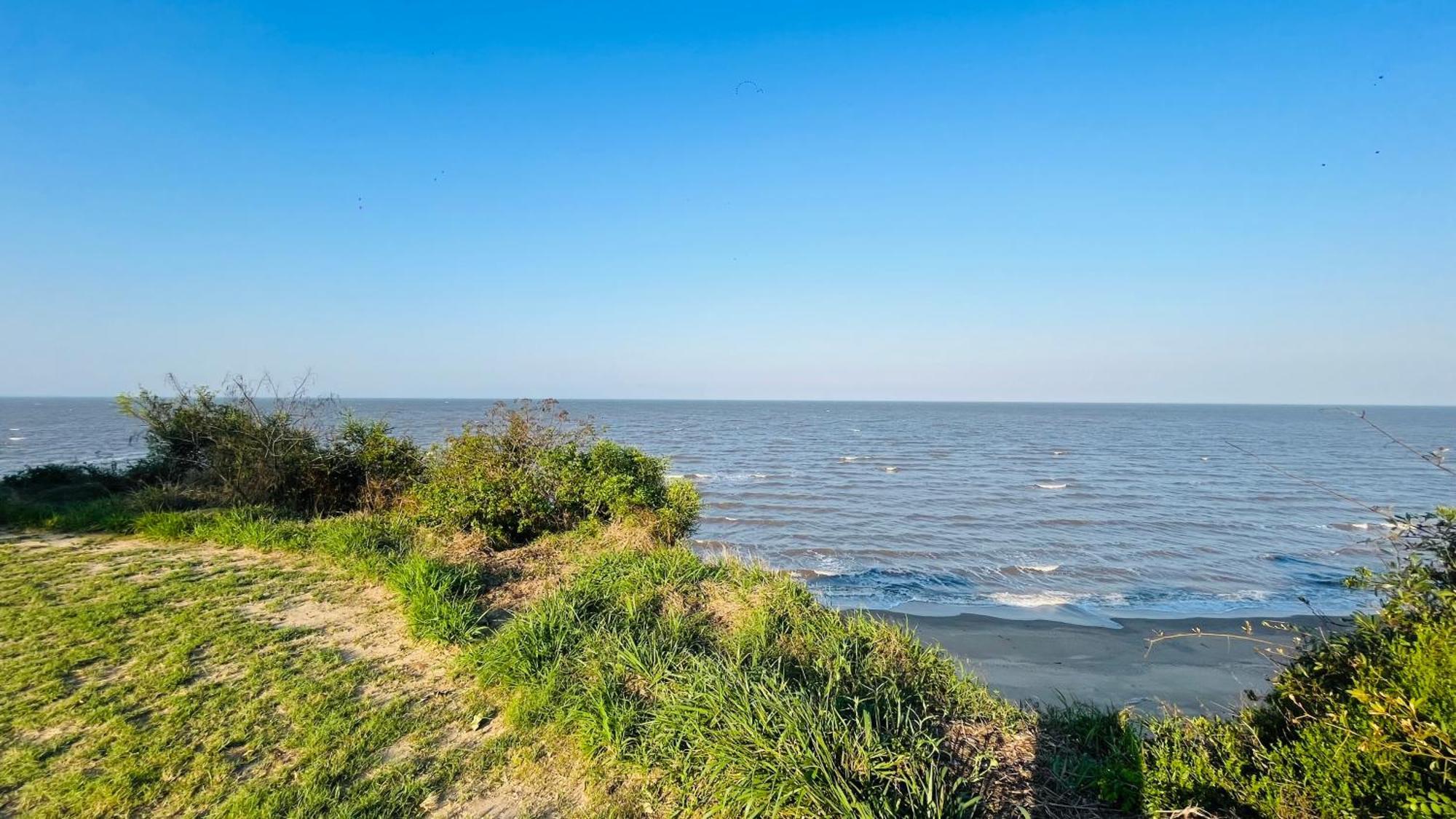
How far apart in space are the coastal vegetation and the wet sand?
401cm

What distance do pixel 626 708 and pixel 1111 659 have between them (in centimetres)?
898

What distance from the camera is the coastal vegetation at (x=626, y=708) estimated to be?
3217 mm

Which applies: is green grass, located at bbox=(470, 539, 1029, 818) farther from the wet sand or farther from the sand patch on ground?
the wet sand

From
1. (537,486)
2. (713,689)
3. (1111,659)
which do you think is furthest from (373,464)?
(1111,659)

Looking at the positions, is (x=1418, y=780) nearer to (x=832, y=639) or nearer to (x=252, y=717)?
(x=832, y=639)

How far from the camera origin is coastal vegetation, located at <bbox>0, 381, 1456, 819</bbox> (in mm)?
3217

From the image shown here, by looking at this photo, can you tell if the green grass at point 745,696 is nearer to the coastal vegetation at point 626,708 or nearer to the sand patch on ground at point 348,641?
the coastal vegetation at point 626,708

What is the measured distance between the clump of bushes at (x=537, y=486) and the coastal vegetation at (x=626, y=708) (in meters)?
0.73

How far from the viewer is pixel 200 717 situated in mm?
4652

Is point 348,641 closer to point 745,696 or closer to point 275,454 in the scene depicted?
point 745,696

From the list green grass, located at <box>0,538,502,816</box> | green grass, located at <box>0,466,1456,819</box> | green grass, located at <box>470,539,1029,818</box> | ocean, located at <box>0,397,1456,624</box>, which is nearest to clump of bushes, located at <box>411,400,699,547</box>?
ocean, located at <box>0,397,1456,624</box>

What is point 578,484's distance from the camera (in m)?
9.93

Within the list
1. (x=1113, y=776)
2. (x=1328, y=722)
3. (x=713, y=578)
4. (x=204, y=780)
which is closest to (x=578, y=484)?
(x=713, y=578)

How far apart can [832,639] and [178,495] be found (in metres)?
12.8
